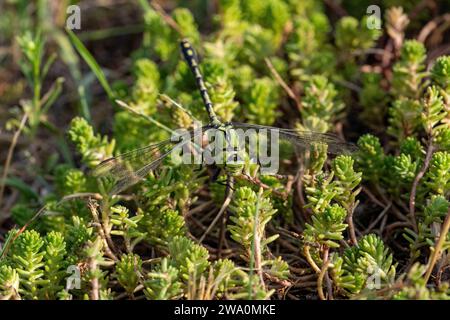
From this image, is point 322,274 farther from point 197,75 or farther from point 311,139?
point 197,75

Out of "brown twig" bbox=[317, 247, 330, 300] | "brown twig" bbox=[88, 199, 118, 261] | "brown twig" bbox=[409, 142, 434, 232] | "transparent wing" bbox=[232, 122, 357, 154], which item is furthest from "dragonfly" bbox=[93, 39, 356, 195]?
"brown twig" bbox=[317, 247, 330, 300]

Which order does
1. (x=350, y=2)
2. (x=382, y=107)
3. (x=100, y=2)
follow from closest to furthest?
(x=382, y=107), (x=350, y=2), (x=100, y=2)

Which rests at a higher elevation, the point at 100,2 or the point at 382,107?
the point at 100,2

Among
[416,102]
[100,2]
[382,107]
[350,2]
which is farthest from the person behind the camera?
[100,2]

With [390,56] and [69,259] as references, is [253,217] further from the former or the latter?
[390,56]

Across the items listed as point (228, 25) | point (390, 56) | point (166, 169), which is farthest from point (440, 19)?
point (166, 169)

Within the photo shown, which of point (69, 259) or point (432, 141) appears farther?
point (432, 141)

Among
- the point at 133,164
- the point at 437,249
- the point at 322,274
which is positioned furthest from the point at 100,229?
the point at 437,249
